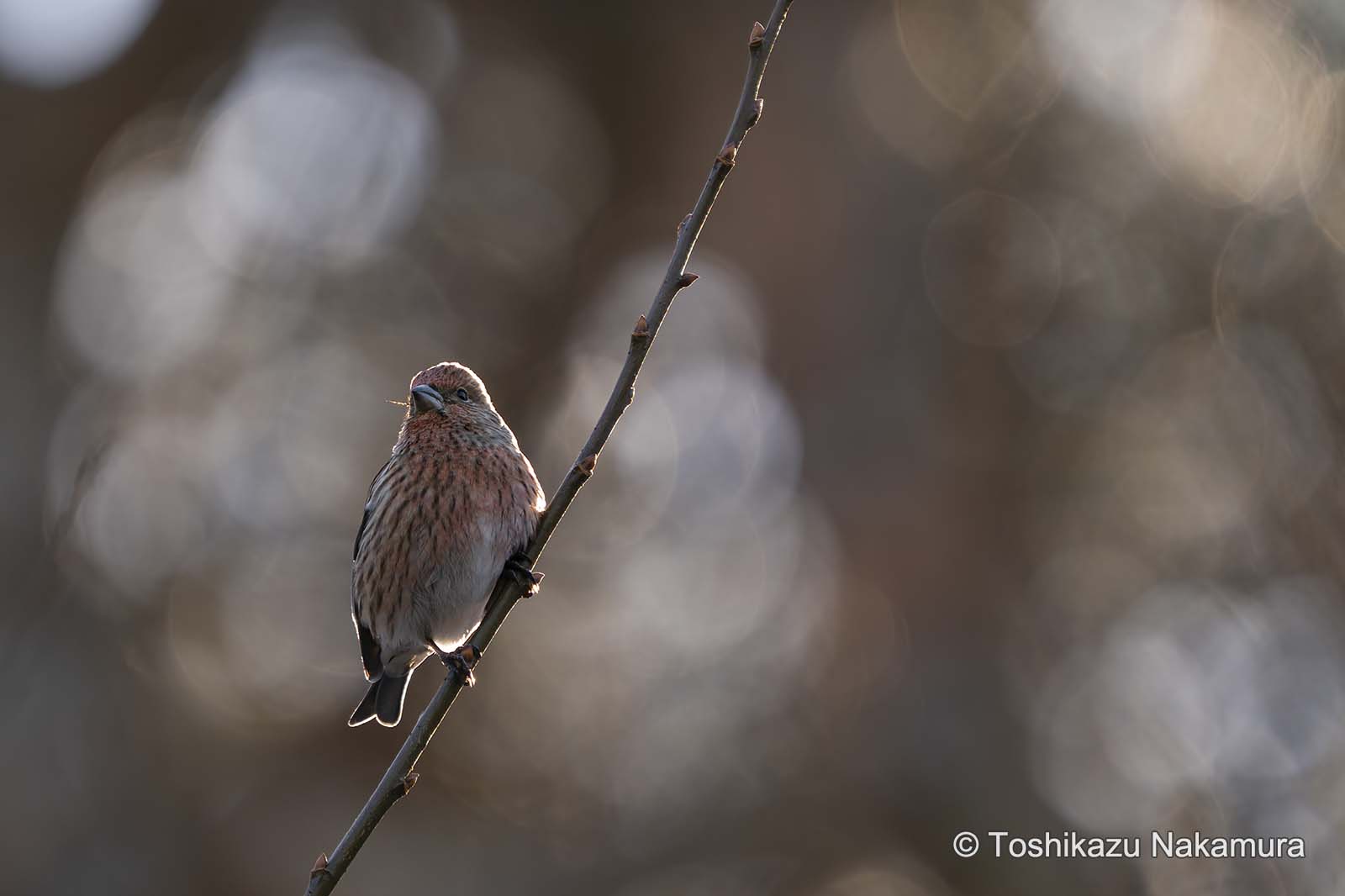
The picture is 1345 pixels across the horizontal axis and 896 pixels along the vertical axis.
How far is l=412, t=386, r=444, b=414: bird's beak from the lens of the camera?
580 centimetres

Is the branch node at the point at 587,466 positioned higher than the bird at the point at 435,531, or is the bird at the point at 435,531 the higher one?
the bird at the point at 435,531

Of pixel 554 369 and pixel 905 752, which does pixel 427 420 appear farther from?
pixel 554 369

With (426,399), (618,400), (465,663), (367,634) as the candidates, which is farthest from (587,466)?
(367,634)

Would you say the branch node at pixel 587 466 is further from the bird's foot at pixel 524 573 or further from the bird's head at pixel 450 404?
the bird's head at pixel 450 404

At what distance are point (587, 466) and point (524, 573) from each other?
70 cm

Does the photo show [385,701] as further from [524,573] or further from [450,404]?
[524,573]

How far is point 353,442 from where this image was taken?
43.2 ft

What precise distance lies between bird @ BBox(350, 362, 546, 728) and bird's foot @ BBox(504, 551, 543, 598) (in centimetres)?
1

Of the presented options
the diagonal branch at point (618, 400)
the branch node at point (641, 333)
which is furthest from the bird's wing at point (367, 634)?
the branch node at point (641, 333)

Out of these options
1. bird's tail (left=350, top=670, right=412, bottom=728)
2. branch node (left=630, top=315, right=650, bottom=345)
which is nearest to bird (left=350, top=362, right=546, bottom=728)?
bird's tail (left=350, top=670, right=412, bottom=728)

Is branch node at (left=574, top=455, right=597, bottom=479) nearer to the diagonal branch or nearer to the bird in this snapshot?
the diagonal branch

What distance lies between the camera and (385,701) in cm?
609

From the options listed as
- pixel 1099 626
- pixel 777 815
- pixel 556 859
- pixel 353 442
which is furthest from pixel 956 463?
pixel 353 442

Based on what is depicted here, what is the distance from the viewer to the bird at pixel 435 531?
5395 mm
